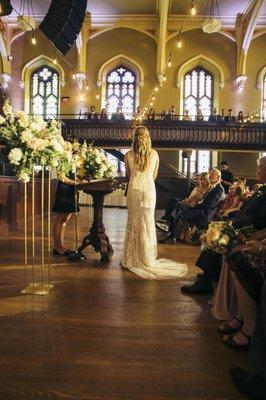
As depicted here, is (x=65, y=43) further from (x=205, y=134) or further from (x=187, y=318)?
(x=187, y=318)

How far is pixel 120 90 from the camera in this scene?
67.3ft

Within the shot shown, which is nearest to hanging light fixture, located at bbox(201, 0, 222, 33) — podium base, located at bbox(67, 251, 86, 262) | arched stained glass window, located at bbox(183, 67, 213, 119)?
arched stained glass window, located at bbox(183, 67, 213, 119)

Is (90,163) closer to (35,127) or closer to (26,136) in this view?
(35,127)

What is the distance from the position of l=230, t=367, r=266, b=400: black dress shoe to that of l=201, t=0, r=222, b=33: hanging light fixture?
621 inches

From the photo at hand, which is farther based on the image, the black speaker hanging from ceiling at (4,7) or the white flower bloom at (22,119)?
the black speaker hanging from ceiling at (4,7)

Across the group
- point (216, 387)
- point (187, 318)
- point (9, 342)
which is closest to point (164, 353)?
point (216, 387)

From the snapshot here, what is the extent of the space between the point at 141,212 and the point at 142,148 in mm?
837

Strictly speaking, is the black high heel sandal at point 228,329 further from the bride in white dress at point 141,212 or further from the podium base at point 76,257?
the podium base at point 76,257

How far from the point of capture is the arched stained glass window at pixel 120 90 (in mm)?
20422

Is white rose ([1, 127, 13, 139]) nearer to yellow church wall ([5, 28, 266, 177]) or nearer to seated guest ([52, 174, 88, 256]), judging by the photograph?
seated guest ([52, 174, 88, 256])

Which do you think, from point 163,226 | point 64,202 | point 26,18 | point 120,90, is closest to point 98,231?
point 64,202

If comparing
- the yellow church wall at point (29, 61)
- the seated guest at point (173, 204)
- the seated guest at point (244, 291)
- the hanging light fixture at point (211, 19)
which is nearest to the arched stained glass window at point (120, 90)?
the yellow church wall at point (29, 61)

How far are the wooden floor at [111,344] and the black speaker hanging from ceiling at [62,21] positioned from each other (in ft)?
34.7

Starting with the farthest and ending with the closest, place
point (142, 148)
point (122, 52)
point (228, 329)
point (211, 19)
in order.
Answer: point (122, 52)
point (211, 19)
point (142, 148)
point (228, 329)
